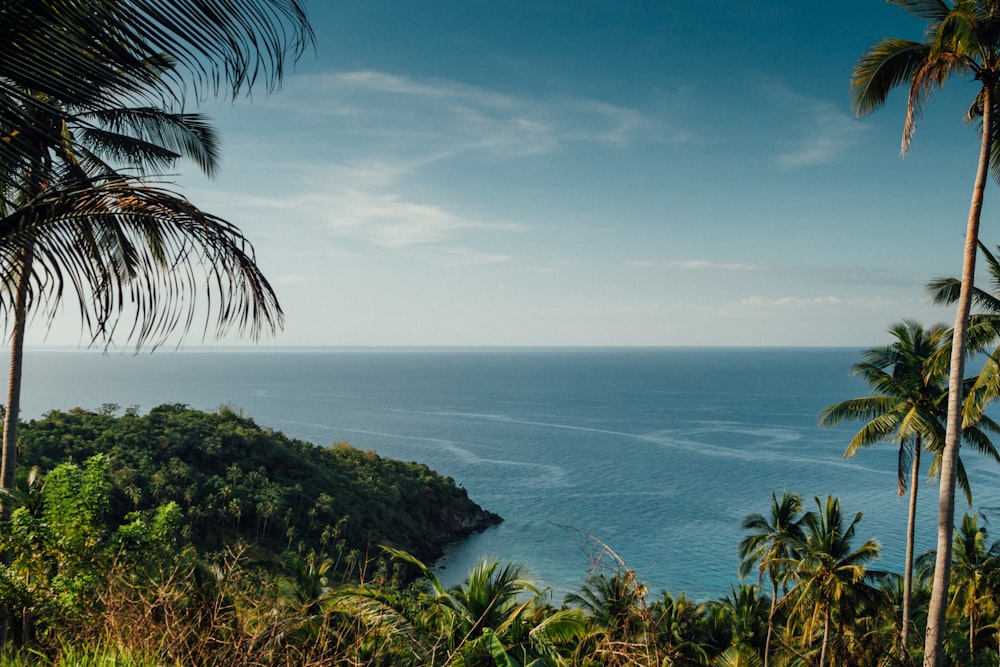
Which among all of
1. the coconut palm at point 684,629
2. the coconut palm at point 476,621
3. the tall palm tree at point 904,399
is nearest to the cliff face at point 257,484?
the coconut palm at point 684,629

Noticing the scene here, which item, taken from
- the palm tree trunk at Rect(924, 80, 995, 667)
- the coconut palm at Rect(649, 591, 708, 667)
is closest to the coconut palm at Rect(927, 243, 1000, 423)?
the palm tree trunk at Rect(924, 80, 995, 667)

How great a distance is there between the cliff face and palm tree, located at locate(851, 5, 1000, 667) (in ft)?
120

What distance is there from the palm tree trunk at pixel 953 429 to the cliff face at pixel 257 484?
36.0 meters

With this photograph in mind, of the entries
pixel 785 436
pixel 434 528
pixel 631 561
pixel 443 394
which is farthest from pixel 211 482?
pixel 443 394

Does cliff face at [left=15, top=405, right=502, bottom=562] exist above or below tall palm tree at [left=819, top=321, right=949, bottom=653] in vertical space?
below

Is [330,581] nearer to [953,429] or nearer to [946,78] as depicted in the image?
[953,429]

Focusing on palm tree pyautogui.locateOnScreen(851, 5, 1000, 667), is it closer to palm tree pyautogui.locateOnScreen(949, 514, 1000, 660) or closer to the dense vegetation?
the dense vegetation

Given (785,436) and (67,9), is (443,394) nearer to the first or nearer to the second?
(785,436)

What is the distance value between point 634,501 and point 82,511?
62.8 meters

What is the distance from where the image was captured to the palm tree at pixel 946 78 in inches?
398

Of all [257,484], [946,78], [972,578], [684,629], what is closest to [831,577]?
[972,578]

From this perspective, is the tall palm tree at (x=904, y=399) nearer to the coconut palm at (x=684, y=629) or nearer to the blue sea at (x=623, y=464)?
the blue sea at (x=623, y=464)

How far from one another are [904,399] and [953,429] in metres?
7.69

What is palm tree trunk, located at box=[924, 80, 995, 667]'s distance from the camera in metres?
10.7
